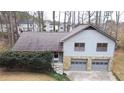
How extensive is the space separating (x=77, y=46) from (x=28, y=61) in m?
0.65

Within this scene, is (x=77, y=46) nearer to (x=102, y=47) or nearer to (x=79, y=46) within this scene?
(x=79, y=46)

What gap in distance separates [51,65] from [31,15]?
26.8 inches

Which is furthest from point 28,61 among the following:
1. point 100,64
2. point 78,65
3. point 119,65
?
point 119,65

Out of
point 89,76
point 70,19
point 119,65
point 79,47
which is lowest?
point 89,76

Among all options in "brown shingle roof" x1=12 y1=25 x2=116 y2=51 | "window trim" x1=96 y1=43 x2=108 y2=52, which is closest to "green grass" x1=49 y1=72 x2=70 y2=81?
"brown shingle roof" x1=12 y1=25 x2=116 y2=51

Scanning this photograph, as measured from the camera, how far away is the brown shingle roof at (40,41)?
2.63m

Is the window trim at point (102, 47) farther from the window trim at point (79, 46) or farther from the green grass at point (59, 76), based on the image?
the green grass at point (59, 76)

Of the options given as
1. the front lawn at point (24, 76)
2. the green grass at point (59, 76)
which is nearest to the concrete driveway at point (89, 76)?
the green grass at point (59, 76)

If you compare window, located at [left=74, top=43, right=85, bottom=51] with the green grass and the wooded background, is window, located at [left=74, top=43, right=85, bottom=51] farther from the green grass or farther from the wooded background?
the green grass

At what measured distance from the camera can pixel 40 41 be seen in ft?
8.73

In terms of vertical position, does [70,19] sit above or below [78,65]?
above
